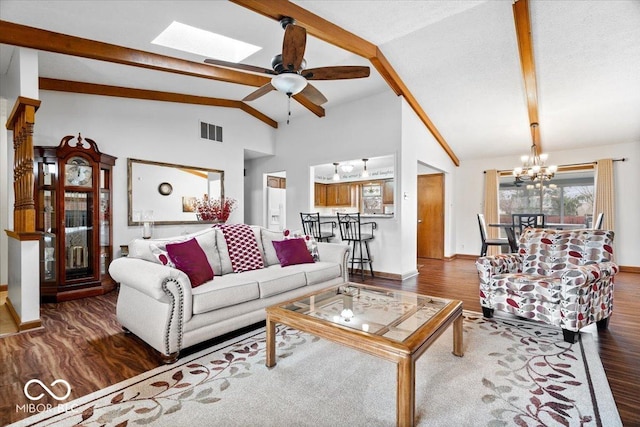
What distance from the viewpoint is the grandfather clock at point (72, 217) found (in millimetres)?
3711

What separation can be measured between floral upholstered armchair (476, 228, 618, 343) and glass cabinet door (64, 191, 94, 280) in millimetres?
4767

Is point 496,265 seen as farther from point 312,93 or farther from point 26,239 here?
point 26,239

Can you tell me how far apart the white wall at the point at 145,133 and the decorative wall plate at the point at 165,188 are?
0.42 metres

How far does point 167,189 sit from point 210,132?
1.34m

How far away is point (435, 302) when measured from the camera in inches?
92.5

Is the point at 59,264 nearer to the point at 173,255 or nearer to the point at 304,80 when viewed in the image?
the point at 173,255

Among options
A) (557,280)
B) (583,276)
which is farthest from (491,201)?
(583,276)

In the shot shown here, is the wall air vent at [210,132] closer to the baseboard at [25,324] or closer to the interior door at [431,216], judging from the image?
the baseboard at [25,324]

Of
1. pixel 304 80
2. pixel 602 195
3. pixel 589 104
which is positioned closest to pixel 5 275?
pixel 304 80

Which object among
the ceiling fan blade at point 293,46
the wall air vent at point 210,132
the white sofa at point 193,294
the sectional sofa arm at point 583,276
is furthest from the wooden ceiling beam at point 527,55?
the wall air vent at point 210,132

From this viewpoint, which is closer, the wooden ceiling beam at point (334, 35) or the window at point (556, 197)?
the wooden ceiling beam at point (334, 35)

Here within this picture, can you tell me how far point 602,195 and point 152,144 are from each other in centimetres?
811

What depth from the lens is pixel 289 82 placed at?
2799mm

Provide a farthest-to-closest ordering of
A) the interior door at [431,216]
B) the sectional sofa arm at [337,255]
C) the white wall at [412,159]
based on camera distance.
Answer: the interior door at [431,216] → the white wall at [412,159] → the sectional sofa arm at [337,255]
